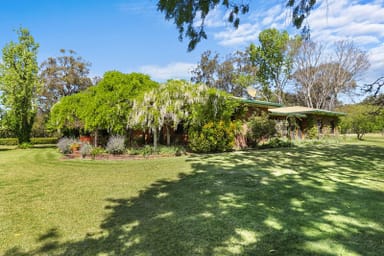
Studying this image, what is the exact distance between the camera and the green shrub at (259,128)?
14.8 metres

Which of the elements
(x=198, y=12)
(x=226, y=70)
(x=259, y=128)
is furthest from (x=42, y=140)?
(x=198, y=12)

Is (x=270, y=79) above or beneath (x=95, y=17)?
above

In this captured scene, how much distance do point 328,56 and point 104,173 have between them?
103 feet

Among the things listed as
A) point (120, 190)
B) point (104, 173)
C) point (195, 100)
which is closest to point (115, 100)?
point (195, 100)

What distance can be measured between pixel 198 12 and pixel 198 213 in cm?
370

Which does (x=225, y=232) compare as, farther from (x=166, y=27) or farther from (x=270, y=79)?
(x=270, y=79)

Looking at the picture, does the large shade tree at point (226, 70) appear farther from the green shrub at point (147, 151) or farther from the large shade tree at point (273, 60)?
the green shrub at point (147, 151)

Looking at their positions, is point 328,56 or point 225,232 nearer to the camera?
point 225,232

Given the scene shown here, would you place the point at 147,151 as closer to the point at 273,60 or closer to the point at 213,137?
the point at 213,137

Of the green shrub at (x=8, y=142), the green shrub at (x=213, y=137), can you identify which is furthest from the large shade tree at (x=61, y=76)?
the green shrub at (x=213, y=137)

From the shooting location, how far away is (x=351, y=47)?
28250 millimetres

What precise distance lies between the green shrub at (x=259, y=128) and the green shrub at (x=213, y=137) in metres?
2.28

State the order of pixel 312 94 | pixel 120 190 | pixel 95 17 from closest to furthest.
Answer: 1. pixel 120 190
2. pixel 95 17
3. pixel 312 94

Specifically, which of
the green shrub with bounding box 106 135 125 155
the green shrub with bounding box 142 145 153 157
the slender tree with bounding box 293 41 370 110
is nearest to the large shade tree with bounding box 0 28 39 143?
the green shrub with bounding box 106 135 125 155
